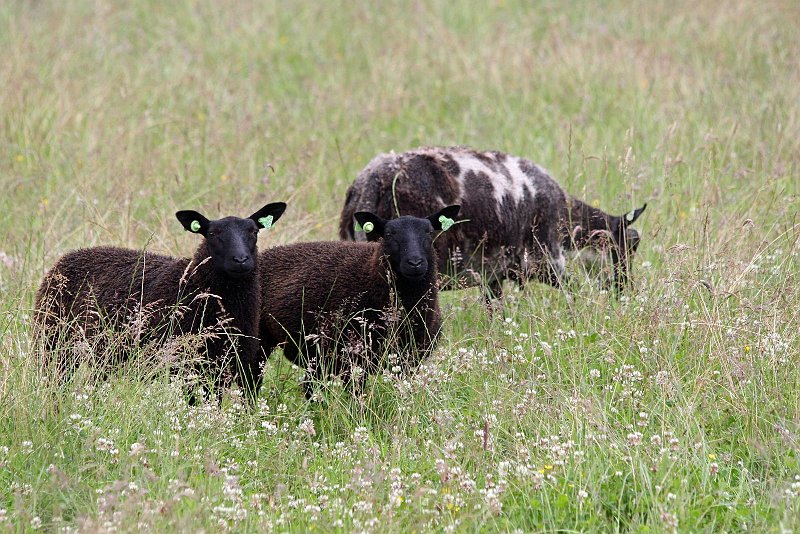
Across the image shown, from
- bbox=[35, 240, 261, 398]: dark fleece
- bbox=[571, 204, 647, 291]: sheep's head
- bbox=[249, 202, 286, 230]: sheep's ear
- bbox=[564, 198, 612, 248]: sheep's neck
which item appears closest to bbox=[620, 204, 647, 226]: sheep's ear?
bbox=[571, 204, 647, 291]: sheep's head

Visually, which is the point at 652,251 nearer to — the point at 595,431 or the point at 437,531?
the point at 595,431

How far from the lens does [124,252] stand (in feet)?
22.4

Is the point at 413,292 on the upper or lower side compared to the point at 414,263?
lower

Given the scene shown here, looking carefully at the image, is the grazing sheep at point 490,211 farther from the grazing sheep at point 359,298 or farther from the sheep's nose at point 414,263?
the sheep's nose at point 414,263

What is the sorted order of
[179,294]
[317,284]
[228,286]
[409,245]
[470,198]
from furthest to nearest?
[470,198] < [317,284] < [409,245] < [228,286] < [179,294]

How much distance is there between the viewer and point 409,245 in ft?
21.5

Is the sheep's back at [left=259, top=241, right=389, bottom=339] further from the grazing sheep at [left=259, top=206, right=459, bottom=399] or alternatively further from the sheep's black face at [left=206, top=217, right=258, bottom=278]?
the sheep's black face at [left=206, top=217, right=258, bottom=278]

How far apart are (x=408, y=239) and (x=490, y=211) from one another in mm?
1624

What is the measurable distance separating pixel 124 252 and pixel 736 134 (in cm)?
639

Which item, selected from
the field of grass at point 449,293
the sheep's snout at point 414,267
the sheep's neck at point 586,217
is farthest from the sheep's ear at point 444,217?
the sheep's neck at point 586,217

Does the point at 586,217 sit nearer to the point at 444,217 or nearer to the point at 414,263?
the point at 444,217

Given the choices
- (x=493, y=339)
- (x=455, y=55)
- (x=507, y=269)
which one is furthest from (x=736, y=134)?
(x=493, y=339)

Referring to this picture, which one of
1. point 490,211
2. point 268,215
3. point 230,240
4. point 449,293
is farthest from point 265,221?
point 449,293

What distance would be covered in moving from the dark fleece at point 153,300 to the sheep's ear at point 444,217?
1.24m
